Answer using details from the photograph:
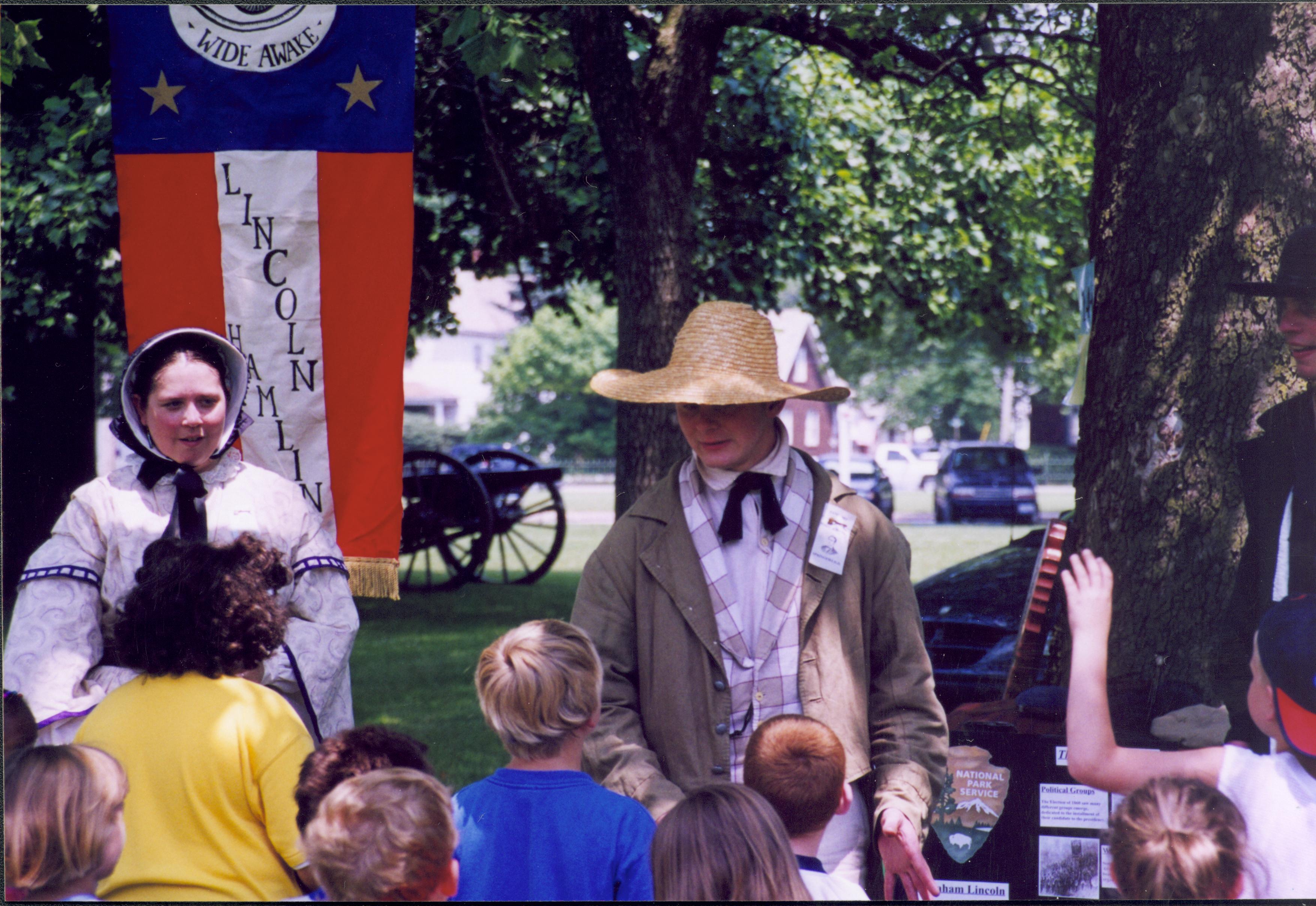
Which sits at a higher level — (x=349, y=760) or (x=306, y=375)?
(x=306, y=375)

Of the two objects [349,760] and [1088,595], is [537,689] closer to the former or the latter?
[349,760]

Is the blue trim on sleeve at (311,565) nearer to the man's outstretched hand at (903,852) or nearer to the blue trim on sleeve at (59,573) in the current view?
the blue trim on sleeve at (59,573)

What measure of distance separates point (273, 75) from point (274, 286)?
608 mm

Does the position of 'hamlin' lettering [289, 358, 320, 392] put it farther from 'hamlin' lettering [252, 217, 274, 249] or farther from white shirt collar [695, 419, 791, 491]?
white shirt collar [695, 419, 791, 491]

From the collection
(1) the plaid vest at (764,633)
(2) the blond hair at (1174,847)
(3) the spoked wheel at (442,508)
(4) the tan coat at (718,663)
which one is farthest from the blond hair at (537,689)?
(3) the spoked wheel at (442,508)

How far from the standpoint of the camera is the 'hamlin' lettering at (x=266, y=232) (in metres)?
3.45

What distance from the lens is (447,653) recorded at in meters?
8.93

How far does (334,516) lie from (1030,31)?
404cm

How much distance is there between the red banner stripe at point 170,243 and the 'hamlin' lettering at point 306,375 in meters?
0.24

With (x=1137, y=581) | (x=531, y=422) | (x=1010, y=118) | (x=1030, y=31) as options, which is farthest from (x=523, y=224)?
(x=531, y=422)

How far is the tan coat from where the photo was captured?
263 cm

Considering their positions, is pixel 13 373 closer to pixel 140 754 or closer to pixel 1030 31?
pixel 140 754

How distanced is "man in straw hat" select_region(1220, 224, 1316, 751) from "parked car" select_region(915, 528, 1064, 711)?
0.57m

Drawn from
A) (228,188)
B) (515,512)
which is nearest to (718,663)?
(228,188)
